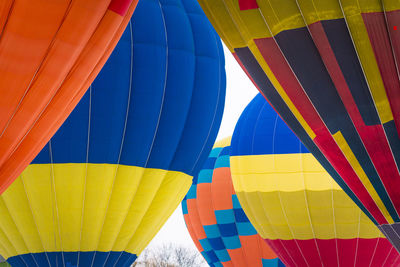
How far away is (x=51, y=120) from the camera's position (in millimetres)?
5445

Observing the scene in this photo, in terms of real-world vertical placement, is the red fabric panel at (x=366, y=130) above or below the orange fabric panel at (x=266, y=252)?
below

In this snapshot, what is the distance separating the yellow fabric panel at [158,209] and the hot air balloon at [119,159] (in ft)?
0.05

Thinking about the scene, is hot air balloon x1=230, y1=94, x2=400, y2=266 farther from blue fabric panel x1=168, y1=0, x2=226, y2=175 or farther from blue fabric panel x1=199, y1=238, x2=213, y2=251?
blue fabric panel x1=199, y1=238, x2=213, y2=251

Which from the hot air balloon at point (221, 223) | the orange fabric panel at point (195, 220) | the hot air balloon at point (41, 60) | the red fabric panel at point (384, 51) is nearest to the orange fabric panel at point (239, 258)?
the hot air balloon at point (221, 223)

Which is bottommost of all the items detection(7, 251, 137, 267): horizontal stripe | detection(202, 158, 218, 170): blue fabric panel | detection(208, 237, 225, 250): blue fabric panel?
detection(7, 251, 137, 267): horizontal stripe

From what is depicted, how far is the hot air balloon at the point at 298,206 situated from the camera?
9727 mm

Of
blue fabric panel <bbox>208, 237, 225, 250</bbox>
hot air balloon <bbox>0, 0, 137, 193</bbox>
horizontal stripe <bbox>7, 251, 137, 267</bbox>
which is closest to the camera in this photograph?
hot air balloon <bbox>0, 0, 137, 193</bbox>

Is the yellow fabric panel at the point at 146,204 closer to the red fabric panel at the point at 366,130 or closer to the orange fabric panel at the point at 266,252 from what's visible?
the red fabric panel at the point at 366,130

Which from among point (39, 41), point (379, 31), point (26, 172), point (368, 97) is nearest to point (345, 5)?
point (379, 31)

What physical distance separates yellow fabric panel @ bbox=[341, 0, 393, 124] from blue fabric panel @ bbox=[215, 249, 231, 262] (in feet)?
29.3

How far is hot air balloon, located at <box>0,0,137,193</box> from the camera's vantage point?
489 cm

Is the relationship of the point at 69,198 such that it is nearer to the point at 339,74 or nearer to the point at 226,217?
the point at 339,74

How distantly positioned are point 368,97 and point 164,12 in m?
3.49

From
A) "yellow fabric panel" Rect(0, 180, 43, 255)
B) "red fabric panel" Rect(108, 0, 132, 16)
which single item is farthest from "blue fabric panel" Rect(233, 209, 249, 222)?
"red fabric panel" Rect(108, 0, 132, 16)
